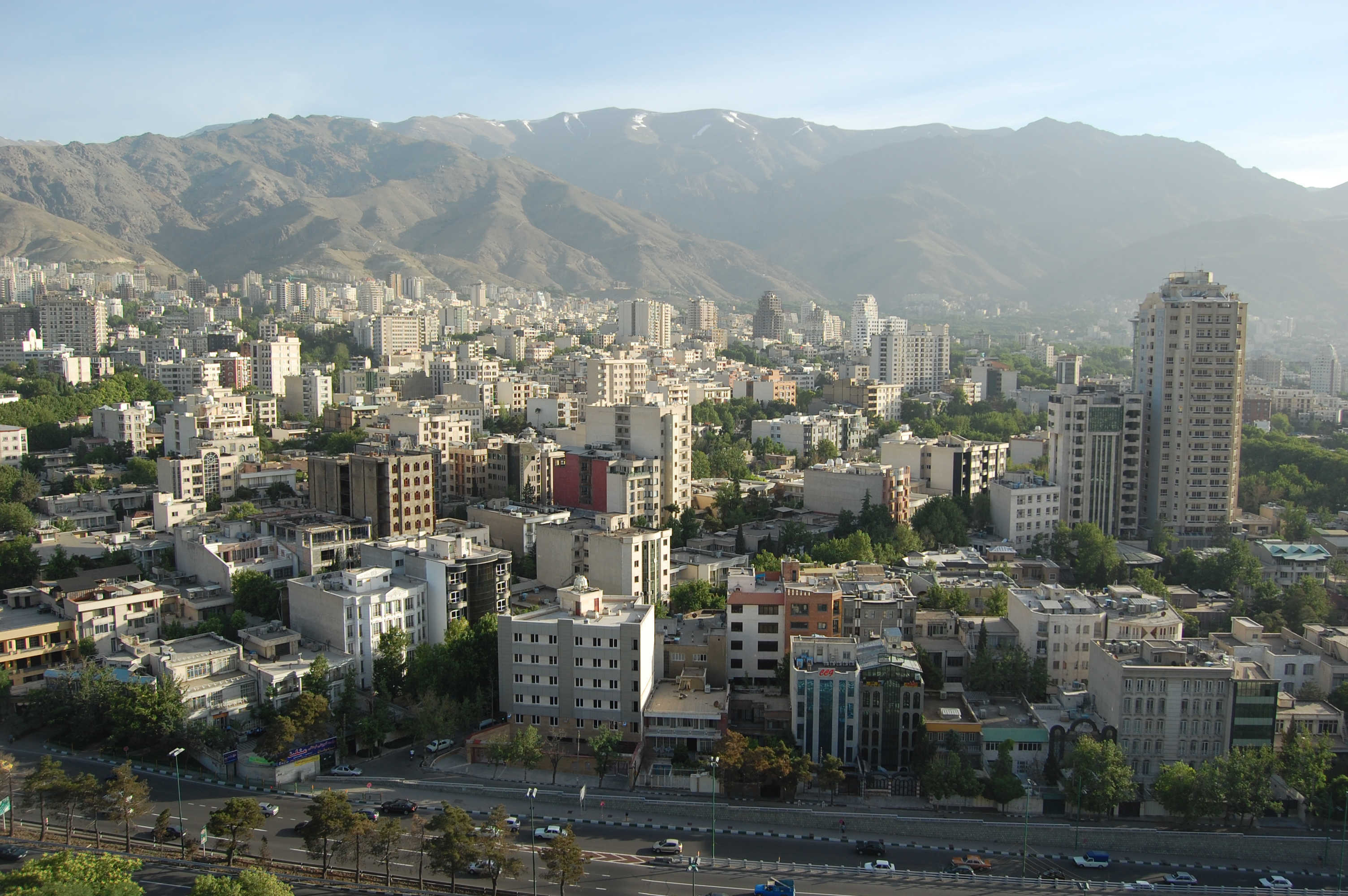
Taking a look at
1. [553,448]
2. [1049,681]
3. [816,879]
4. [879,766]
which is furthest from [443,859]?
[553,448]

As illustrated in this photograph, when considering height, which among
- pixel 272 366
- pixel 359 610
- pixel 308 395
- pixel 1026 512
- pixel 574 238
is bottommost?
pixel 359 610

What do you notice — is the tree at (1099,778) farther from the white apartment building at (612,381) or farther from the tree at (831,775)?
the white apartment building at (612,381)

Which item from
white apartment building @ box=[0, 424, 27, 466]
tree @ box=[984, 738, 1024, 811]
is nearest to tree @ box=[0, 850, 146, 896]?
tree @ box=[984, 738, 1024, 811]

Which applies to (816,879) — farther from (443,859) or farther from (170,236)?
(170,236)

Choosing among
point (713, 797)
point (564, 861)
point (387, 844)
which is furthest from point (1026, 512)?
point (387, 844)

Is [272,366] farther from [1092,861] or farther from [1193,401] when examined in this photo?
[1092,861]
